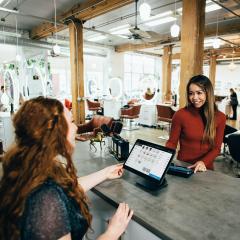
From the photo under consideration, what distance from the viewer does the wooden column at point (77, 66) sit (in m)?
6.22

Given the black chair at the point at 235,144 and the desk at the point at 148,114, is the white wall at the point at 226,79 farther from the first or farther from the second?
the black chair at the point at 235,144

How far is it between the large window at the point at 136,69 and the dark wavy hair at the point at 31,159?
11.9 m

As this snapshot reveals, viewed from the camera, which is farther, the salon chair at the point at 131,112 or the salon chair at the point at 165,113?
the salon chair at the point at 131,112

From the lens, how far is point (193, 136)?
202 centimetres

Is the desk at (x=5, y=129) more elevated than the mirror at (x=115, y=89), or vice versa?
the mirror at (x=115, y=89)

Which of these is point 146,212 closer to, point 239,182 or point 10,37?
point 239,182

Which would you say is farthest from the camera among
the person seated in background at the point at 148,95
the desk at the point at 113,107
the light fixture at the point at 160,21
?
the person seated in background at the point at 148,95

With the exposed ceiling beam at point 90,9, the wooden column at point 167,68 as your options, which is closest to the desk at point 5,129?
the exposed ceiling beam at point 90,9

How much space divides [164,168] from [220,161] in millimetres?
3860

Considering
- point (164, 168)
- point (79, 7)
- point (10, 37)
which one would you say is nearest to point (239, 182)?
point (164, 168)

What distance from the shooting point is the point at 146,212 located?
122cm

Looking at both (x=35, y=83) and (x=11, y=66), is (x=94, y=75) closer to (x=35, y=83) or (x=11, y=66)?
(x=35, y=83)

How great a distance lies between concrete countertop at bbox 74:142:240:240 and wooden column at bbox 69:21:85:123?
4816 millimetres

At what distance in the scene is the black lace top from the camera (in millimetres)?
816
